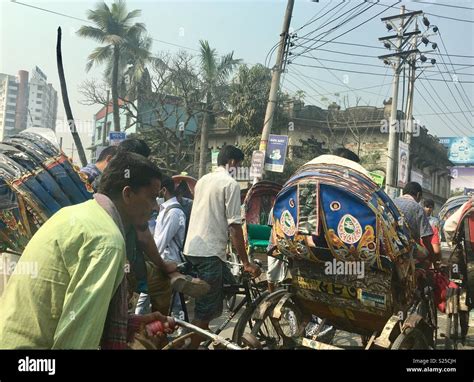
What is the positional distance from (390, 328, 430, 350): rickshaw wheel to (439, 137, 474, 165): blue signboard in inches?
986

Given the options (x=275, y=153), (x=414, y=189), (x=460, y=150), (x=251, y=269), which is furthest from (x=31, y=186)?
(x=460, y=150)

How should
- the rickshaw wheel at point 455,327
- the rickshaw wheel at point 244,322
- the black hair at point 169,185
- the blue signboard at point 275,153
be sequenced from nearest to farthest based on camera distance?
1. the rickshaw wheel at point 244,322
2. the black hair at point 169,185
3. the rickshaw wheel at point 455,327
4. the blue signboard at point 275,153

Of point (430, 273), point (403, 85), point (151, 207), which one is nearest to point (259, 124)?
point (403, 85)

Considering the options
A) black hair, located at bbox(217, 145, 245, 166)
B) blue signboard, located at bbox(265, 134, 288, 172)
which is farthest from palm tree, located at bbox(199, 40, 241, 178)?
black hair, located at bbox(217, 145, 245, 166)

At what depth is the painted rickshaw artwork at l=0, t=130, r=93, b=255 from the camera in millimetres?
2830

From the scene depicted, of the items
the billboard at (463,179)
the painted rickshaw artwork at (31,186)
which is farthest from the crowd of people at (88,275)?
the billboard at (463,179)

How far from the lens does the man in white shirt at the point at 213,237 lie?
3.70 m

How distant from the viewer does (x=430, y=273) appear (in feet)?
13.6

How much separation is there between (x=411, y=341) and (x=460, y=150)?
26.5 meters

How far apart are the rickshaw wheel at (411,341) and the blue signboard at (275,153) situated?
604 centimetres

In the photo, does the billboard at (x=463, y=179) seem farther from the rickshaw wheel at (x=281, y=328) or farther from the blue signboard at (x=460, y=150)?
the rickshaw wheel at (x=281, y=328)

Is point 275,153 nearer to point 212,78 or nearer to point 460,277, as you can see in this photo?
point 460,277
